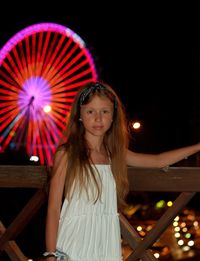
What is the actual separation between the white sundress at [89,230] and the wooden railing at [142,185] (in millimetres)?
331

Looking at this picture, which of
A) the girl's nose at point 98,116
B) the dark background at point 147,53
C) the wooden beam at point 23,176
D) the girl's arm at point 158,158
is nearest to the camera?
the girl's nose at point 98,116

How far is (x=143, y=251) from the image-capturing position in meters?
2.66

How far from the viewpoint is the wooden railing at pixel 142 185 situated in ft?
8.40

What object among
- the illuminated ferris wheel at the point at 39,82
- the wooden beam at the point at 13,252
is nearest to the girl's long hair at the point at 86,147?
the wooden beam at the point at 13,252

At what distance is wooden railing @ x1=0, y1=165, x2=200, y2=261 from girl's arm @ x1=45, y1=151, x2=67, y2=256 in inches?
12.6

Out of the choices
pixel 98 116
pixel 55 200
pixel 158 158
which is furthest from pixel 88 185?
pixel 158 158

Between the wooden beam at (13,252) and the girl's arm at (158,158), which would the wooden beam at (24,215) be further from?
the girl's arm at (158,158)

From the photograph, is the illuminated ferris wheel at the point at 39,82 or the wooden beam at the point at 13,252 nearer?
the wooden beam at the point at 13,252

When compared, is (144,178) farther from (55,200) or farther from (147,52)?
(147,52)

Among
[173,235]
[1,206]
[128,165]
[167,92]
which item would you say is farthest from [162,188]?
[167,92]

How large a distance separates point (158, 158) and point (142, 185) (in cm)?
16

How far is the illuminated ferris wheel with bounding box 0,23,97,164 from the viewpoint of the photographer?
13.4 metres

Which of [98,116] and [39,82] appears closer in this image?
[98,116]

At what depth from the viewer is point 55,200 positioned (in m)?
2.22
